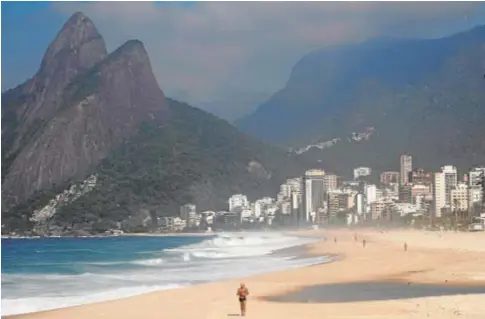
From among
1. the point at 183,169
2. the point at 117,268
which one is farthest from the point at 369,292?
the point at 183,169

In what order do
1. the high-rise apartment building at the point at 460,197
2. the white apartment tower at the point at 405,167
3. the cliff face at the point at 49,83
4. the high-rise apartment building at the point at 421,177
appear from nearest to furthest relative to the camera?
the cliff face at the point at 49,83
the high-rise apartment building at the point at 421,177
the white apartment tower at the point at 405,167
the high-rise apartment building at the point at 460,197

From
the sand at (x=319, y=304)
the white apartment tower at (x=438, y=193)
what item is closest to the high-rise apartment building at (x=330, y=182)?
the white apartment tower at (x=438, y=193)

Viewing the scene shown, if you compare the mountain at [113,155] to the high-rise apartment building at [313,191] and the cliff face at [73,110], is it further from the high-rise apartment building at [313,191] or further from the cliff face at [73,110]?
the high-rise apartment building at [313,191]

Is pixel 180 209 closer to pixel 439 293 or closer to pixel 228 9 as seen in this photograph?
pixel 228 9

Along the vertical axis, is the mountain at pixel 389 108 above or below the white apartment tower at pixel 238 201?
above

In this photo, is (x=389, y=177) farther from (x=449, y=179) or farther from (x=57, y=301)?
(x=57, y=301)

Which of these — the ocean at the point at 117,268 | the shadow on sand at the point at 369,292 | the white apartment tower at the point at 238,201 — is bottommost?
the ocean at the point at 117,268
